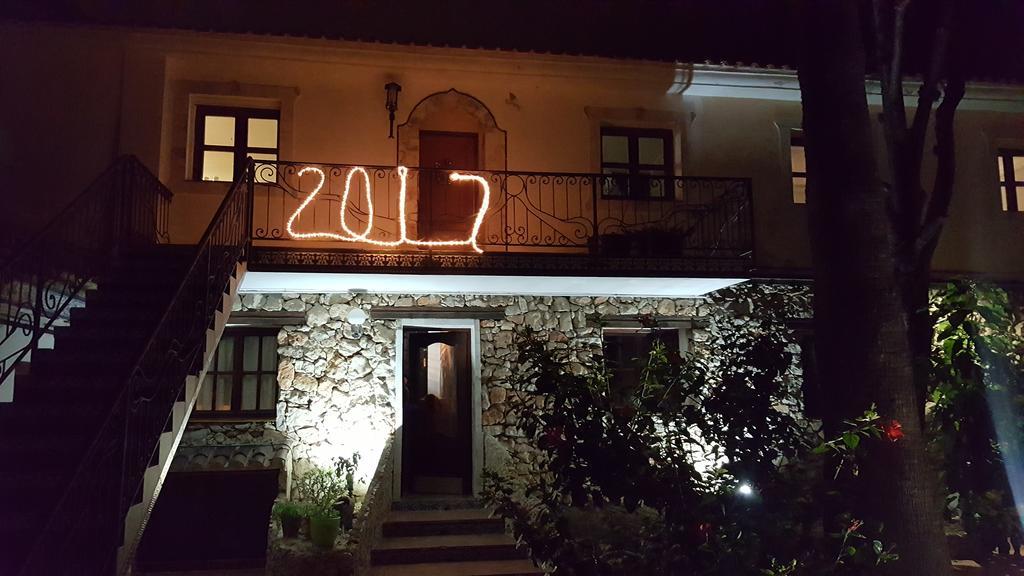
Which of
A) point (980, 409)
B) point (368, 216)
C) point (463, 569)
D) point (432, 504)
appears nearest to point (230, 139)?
point (368, 216)

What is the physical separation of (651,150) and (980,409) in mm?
6455

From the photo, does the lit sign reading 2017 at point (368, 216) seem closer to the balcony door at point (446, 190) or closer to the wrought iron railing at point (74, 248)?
the balcony door at point (446, 190)

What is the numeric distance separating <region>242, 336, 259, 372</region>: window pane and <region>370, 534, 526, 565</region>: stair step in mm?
3012

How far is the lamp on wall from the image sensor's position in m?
8.69

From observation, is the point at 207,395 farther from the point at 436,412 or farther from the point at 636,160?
the point at 636,160

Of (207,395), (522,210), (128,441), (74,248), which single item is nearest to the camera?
(128,441)

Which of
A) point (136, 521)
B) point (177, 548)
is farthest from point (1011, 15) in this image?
point (177, 548)

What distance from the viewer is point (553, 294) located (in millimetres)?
9086

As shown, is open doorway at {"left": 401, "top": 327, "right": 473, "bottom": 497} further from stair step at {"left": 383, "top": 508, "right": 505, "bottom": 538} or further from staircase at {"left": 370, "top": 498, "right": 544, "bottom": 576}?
stair step at {"left": 383, "top": 508, "right": 505, "bottom": 538}

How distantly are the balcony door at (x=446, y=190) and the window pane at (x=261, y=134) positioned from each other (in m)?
2.01

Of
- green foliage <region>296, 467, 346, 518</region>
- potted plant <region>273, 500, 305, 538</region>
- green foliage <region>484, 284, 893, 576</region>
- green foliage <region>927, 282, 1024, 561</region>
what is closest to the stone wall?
green foliage <region>296, 467, 346, 518</region>

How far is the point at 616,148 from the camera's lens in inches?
378

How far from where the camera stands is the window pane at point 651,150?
962cm

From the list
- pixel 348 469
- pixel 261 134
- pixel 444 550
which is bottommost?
pixel 444 550
